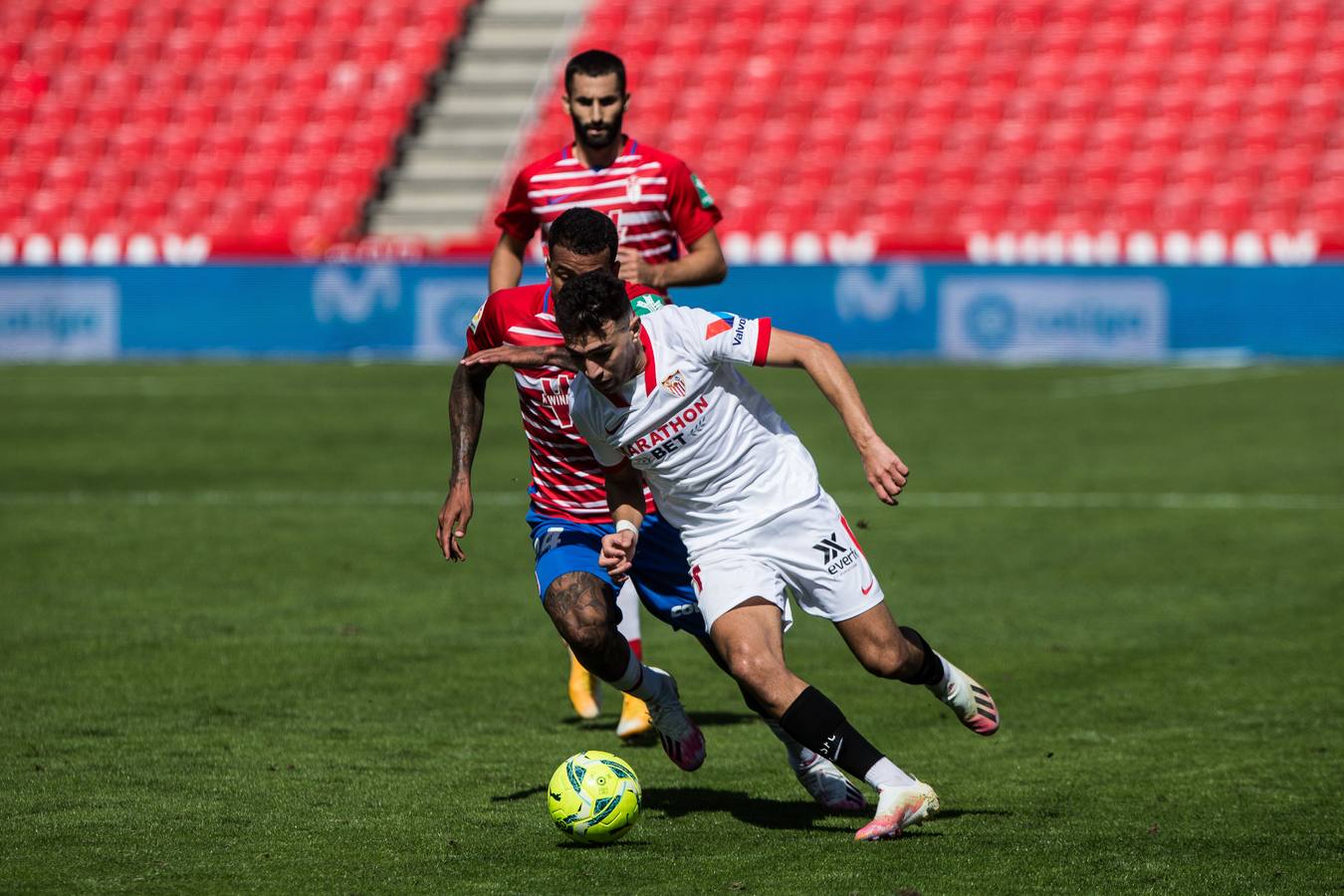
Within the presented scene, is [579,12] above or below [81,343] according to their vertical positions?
above

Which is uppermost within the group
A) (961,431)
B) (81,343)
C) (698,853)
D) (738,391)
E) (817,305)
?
(738,391)

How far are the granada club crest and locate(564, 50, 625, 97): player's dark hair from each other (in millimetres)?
2219

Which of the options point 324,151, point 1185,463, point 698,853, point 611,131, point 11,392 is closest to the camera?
point 698,853

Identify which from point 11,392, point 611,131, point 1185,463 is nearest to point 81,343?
point 11,392

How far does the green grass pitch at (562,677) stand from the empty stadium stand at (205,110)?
13.7 m

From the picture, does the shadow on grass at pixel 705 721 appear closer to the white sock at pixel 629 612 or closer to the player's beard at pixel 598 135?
the white sock at pixel 629 612

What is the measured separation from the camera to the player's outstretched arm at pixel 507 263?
7.76 meters

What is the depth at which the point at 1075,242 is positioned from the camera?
24.1m

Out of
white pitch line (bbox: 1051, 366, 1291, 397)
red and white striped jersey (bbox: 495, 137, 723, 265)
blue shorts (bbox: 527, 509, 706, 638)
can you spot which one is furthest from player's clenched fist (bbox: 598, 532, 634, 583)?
white pitch line (bbox: 1051, 366, 1291, 397)

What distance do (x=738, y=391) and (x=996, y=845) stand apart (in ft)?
4.85

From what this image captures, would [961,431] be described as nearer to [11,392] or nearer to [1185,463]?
[1185,463]

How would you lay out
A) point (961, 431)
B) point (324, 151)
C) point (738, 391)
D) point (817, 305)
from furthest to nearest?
1. point (324, 151)
2. point (817, 305)
3. point (961, 431)
4. point (738, 391)

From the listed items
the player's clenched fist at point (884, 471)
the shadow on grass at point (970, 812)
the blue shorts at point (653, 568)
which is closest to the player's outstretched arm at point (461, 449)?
the blue shorts at point (653, 568)

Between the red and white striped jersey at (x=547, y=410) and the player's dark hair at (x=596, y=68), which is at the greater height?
the player's dark hair at (x=596, y=68)
